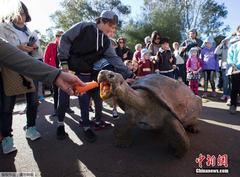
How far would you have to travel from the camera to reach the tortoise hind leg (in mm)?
3070

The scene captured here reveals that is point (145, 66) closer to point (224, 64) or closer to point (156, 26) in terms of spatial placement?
point (224, 64)

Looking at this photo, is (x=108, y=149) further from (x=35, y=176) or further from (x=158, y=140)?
(x=35, y=176)

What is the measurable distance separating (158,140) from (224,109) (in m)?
3.07

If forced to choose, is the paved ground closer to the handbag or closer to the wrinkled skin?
the wrinkled skin

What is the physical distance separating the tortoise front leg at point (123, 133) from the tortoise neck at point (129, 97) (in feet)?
0.71

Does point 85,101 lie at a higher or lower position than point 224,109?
higher

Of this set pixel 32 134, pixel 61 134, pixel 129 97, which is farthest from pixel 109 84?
pixel 32 134

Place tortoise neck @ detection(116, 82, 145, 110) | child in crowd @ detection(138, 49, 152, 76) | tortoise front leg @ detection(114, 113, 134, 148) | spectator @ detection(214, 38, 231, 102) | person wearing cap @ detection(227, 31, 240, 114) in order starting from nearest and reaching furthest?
tortoise neck @ detection(116, 82, 145, 110) < tortoise front leg @ detection(114, 113, 134, 148) < person wearing cap @ detection(227, 31, 240, 114) < child in crowd @ detection(138, 49, 152, 76) < spectator @ detection(214, 38, 231, 102)

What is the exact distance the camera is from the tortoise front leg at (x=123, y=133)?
334 cm

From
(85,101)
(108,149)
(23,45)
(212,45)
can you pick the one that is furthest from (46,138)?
(212,45)

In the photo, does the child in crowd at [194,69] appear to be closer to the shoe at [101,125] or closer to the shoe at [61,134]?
the shoe at [101,125]

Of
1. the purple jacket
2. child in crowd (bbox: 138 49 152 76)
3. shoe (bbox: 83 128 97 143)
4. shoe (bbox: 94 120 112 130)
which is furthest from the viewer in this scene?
the purple jacket

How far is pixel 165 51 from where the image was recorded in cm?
687

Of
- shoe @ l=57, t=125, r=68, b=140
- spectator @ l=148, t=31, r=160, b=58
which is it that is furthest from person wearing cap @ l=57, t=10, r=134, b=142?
spectator @ l=148, t=31, r=160, b=58
